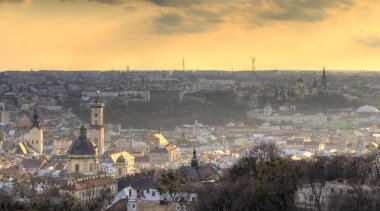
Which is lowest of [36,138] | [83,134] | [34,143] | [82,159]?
[34,143]

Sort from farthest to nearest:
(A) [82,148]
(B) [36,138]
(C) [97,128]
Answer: (B) [36,138]
(C) [97,128]
(A) [82,148]

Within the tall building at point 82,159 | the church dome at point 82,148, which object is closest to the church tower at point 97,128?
the church dome at point 82,148

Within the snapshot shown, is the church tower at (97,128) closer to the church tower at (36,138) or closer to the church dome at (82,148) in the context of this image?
the church tower at (36,138)

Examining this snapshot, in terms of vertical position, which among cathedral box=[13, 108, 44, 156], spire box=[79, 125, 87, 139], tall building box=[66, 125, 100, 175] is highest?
spire box=[79, 125, 87, 139]

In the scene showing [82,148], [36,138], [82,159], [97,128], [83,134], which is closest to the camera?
[82,159]

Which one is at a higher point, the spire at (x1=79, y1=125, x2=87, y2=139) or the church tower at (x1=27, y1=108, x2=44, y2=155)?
the spire at (x1=79, y1=125, x2=87, y2=139)

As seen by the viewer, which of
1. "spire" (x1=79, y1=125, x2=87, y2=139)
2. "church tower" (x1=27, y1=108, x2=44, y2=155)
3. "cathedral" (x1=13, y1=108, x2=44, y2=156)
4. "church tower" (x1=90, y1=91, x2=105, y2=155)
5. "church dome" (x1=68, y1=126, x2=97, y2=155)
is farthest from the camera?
"church tower" (x1=27, y1=108, x2=44, y2=155)

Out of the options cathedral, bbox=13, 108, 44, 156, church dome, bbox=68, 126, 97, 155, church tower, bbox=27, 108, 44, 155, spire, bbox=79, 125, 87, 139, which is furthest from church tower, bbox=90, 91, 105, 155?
church dome, bbox=68, 126, 97, 155

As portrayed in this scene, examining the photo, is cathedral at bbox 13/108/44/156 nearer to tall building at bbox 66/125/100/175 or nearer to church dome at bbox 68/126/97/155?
church dome at bbox 68/126/97/155

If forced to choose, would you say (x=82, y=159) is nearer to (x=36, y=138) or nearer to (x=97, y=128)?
(x=97, y=128)

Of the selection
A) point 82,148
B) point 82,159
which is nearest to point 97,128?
point 82,148

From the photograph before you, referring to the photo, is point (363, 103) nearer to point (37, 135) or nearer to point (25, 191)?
point (37, 135)
